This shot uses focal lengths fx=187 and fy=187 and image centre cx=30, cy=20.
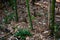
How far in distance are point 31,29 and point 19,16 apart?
1081mm

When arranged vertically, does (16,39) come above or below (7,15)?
below

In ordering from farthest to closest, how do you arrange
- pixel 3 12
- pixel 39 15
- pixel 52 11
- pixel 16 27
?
pixel 3 12 → pixel 39 15 → pixel 16 27 → pixel 52 11

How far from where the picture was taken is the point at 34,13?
6238 mm

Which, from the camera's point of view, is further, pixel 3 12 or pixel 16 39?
pixel 3 12

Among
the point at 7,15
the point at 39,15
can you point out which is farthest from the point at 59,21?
the point at 7,15

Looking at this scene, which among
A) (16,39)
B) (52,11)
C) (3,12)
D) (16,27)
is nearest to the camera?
(52,11)

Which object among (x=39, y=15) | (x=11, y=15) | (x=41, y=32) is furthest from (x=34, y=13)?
(x=41, y=32)

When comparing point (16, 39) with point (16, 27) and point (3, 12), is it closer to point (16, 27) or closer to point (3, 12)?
point (16, 27)

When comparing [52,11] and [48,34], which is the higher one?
[52,11]

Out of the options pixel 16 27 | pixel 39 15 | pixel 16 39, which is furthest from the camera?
pixel 39 15

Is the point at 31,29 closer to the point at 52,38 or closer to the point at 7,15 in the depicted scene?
the point at 52,38

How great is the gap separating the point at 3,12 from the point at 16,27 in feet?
4.13

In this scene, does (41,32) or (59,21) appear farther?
(59,21)

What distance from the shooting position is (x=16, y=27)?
18.2 feet
